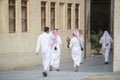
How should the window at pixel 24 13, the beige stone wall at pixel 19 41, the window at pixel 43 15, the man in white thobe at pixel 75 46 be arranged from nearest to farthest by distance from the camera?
the man in white thobe at pixel 75 46
the beige stone wall at pixel 19 41
the window at pixel 24 13
the window at pixel 43 15

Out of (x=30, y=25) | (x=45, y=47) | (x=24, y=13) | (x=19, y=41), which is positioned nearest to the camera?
(x=45, y=47)

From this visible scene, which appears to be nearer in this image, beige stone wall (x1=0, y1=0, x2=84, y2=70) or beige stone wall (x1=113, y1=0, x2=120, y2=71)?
beige stone wall (x1=113, y1=0, x2=120, y2=71)

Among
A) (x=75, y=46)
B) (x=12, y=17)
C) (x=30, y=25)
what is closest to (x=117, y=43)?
(x=75, y=46)

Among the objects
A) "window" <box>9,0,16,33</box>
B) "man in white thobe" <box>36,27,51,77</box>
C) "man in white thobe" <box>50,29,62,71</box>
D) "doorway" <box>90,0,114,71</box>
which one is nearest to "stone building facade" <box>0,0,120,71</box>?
"window" <box>9,0,16,33</box>

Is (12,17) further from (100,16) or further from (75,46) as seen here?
(100,16)

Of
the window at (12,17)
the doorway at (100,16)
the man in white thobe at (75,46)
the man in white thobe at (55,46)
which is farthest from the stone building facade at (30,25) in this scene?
the doorway at (100,16)

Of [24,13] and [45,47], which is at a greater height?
[24,13]

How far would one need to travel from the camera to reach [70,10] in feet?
107

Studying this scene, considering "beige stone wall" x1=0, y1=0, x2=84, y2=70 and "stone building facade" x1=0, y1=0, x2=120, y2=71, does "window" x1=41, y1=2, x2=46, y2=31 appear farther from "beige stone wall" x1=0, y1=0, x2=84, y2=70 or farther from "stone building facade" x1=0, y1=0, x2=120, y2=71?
"beige stone wall" x1=0, y1=0, x2=84, y2=70

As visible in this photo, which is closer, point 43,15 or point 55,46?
point 55,46

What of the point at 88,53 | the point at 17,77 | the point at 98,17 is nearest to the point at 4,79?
the point at 17,77

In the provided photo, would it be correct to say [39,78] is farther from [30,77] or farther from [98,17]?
[98,17]

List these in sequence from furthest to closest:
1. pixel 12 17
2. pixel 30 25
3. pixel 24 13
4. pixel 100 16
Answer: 1. pixel 100 16
2. pixel 30 25
3. pixel 24 13
4. pixel 12 17

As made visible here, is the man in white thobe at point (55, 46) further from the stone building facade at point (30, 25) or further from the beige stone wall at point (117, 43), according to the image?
the beige stone wall at point (117, 43)
